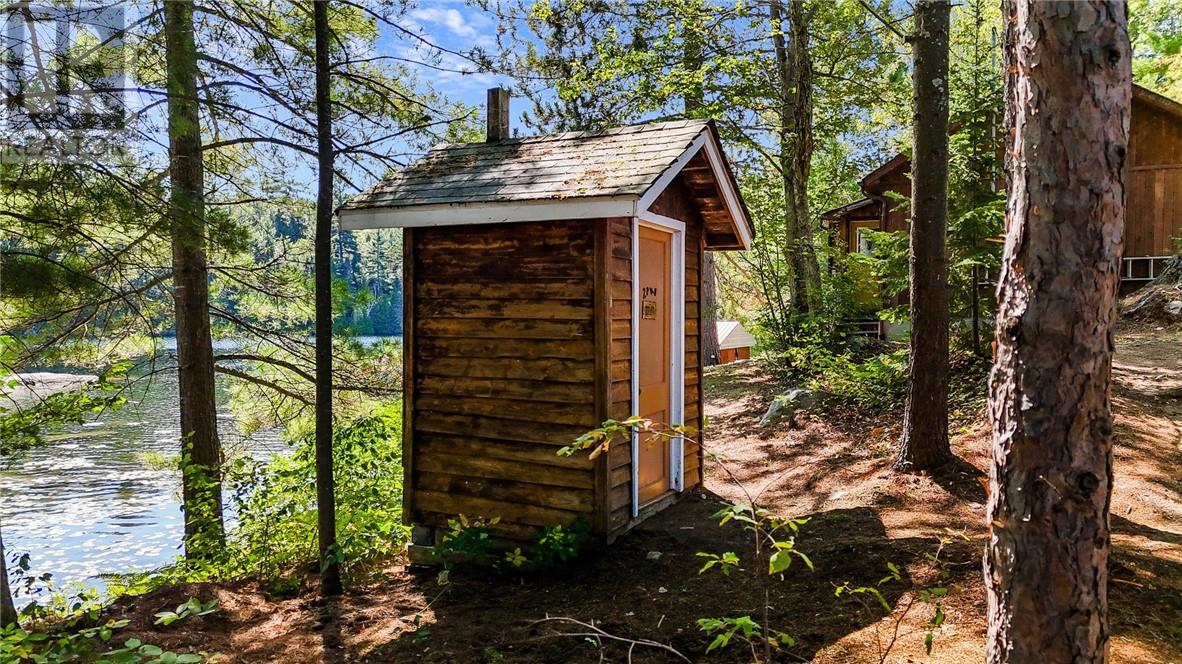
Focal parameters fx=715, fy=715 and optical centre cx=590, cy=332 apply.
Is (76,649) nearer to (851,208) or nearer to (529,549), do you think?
(529,549)

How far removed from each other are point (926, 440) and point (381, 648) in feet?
15.6

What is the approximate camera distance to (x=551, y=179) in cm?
555

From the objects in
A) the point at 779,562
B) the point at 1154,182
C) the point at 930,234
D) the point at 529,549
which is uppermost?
the point at 1154,182

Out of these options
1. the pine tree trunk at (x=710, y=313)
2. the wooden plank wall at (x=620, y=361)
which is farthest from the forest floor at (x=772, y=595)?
the pine tree trunk at (x=710, y=313)

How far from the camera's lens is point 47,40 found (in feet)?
15.7

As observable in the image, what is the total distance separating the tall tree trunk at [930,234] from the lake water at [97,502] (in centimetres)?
682

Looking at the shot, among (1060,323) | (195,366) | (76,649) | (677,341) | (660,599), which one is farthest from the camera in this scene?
(195,366)

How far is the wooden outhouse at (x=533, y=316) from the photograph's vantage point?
5359mm

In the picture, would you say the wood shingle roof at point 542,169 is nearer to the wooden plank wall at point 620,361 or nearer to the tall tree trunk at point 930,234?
the wooden plank wall at point 620,361

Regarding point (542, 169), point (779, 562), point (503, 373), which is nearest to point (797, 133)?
point (542, 169)

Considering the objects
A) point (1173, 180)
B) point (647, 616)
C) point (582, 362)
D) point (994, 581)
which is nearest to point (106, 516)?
point (582, 362)

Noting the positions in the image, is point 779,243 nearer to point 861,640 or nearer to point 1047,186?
point 861,640

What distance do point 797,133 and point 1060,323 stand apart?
11.1 meters

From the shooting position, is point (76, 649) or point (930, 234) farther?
point (930, 234)
